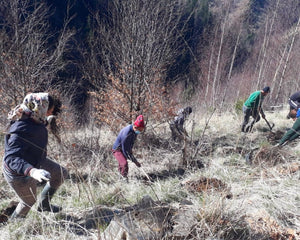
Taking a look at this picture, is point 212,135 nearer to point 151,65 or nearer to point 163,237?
point 151,65

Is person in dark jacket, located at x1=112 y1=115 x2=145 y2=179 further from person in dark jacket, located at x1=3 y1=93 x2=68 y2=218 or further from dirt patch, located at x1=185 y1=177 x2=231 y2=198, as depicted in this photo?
person in dark jacket, located at x1=3 y1=93 x2=68 y2=218

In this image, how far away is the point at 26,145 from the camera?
83.7 inches

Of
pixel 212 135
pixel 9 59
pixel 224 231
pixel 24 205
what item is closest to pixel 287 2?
pixel 212 135

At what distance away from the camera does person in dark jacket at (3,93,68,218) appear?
2.07 metres

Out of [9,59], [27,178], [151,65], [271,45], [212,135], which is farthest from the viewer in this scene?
[271,45]

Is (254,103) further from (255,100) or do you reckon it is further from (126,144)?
(126,144)

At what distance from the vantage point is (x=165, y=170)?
4191mm

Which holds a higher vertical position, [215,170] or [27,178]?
[27,178]

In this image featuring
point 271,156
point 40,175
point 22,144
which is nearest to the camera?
point 40,175

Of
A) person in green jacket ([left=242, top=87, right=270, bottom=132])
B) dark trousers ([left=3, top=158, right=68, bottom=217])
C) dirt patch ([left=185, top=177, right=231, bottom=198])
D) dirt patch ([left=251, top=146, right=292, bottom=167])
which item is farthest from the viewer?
person in green jacket ([left=242, top=87, right=270, bottom=132])

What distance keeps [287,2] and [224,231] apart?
11.0 metres

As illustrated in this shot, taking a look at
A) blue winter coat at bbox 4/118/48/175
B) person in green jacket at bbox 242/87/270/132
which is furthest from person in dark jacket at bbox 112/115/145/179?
person in green jacket at bbox 242/87/270/132

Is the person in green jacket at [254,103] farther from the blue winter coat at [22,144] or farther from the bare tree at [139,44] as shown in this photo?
the blue winter coat at [22,144]

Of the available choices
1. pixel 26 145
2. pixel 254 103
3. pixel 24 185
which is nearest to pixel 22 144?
pixel 26 145
